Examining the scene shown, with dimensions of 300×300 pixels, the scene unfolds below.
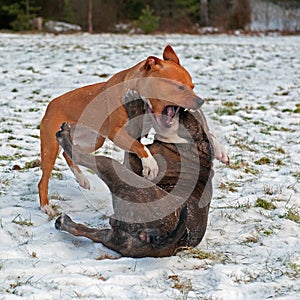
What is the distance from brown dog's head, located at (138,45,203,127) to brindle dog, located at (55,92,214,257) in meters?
0.10

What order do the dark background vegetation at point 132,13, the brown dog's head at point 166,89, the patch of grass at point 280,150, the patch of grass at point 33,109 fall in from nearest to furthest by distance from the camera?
1. the brown dog's head at point 166,89
2. the patch of grass at point 280,150
3. the patch of grass at point 33,109
4. the dark background vegetation at point 132,13

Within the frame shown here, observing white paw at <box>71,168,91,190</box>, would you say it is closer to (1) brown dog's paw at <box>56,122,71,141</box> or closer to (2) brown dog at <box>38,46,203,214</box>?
(2) brown dog at <box>38,46,203,214</box>

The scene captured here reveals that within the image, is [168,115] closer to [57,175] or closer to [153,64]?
[153,64]

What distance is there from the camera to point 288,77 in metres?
11.4

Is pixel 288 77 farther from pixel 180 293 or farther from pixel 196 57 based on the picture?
pixel 180 293

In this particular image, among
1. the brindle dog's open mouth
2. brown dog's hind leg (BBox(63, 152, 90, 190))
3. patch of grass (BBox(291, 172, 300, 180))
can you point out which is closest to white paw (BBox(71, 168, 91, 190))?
brown dog's hind leg (BBox(63, 152, 90, 190))

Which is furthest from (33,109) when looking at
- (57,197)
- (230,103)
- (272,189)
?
(272,189)

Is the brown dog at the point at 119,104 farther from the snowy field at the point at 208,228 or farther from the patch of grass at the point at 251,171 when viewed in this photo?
the patch of grass at the point at 251,171

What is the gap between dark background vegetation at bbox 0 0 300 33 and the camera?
85.2 ft

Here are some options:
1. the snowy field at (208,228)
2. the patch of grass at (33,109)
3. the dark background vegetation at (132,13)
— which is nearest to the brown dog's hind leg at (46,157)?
the snowy field at (208,228)

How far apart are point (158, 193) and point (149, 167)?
21 centimetres

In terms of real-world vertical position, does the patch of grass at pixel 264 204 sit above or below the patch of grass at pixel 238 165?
Answer: below

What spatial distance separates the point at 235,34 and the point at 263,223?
70.3 ft

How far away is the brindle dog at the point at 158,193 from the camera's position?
3193 millimetres
